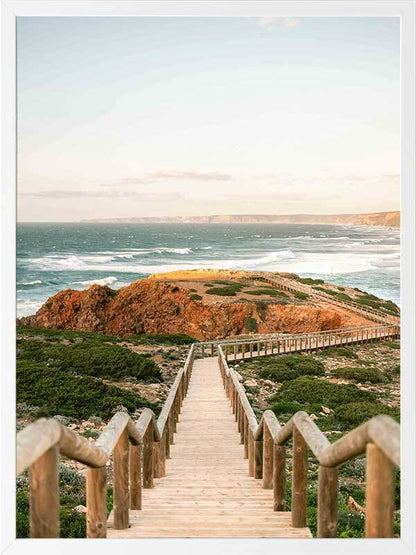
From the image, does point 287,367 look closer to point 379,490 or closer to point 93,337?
point 93,337

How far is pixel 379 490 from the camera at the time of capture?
1525mm

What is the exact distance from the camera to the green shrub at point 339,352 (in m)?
15.4

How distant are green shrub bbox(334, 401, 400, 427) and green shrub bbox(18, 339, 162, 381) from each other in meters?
3.57

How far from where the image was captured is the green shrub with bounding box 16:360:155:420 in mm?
7957

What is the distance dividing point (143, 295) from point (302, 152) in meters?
7.57

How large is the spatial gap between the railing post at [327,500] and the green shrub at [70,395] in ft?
20.3

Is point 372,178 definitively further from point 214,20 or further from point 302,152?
point 214,20

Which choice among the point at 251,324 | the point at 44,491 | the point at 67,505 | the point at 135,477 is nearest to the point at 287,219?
the point at 251,324

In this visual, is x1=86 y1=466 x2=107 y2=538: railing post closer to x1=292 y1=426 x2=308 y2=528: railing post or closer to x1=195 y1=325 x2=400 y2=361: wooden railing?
x1=292 y1=426 x2=308 y2=528: railing post

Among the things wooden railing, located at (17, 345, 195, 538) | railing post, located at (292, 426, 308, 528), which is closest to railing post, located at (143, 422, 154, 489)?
wooden railing, located at (17, 345, 195, 538)

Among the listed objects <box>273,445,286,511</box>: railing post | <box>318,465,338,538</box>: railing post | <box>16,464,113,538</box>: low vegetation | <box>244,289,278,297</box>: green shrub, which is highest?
<box>318,465,338,538</box>: railing post

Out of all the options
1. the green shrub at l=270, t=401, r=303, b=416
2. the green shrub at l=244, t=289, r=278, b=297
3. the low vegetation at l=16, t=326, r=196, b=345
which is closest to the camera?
the green shrub at l=270, t=401, r=303, b=416

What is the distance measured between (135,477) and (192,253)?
19.5m

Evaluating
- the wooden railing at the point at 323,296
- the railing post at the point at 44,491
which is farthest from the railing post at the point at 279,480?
the wooden railing at the point at 323,296
